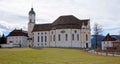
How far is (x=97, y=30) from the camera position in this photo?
87125 mm

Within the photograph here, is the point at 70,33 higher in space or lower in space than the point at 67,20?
lower

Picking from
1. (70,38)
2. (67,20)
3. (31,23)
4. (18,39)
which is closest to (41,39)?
(31,23)

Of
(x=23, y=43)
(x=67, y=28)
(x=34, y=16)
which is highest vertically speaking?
(x=34, y=16)

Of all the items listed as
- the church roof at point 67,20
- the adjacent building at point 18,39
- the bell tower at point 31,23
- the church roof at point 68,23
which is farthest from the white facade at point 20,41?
the church roof at point 67,20

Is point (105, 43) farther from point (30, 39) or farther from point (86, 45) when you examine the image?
point (30, 39)

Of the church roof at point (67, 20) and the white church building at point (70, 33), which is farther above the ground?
the church roof at point (67, 20)

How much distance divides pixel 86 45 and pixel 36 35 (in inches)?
A: 1055

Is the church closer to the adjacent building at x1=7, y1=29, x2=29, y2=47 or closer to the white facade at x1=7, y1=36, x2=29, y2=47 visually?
the white facade at x1=7, y1=36, x2=29, y2=47

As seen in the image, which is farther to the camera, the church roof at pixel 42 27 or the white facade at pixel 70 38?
the church roof at pixel 42 27

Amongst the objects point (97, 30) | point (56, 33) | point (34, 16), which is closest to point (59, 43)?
point (56, 33)

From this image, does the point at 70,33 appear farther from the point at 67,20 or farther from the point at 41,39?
the point at 41,39

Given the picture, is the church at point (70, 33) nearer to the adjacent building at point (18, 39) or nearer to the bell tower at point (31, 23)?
the bell tower at point (31, 23)

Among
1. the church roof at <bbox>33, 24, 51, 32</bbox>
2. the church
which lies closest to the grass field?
the church

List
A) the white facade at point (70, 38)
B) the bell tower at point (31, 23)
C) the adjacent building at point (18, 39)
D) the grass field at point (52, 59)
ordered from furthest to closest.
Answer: the adjacent building at point (18, 39) < the bell tower at point (31, 23) < the white facade at point (70, 38) < the grass field at point (52, 59)
